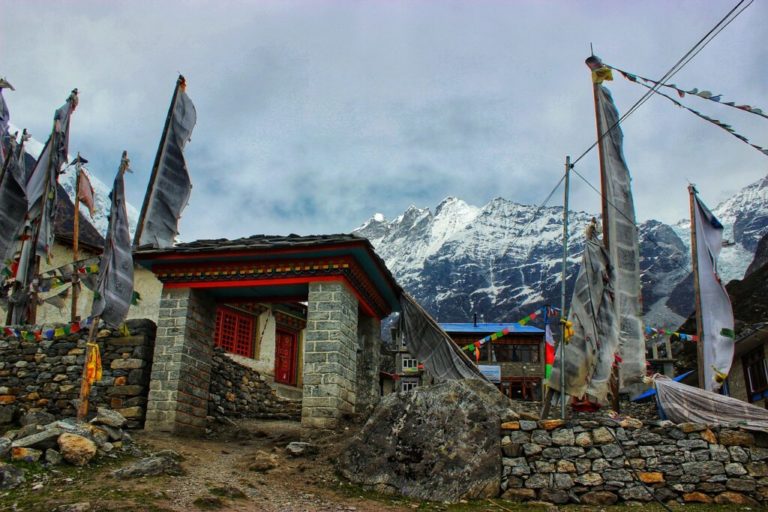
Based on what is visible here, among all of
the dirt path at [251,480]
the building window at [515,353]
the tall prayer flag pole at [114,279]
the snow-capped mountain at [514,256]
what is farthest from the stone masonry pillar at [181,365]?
the snow-capped mountain at [514,256]

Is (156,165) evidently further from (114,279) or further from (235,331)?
(235,331)

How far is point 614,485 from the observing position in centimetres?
872

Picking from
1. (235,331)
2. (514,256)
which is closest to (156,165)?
(235,331)

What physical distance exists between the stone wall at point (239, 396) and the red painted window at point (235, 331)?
18.5 feet

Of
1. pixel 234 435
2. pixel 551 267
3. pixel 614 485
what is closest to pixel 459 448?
pixel 614 485

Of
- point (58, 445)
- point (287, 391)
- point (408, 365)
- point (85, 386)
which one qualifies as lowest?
point (58, 445)

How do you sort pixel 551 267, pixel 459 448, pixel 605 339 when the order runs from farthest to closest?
pixel 551 267 < pixel 605 339 < pixel 459 448

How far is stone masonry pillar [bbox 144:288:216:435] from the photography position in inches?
479

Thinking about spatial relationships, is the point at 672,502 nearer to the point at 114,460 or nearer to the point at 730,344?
the point at 730,344

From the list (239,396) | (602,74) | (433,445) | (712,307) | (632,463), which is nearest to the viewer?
(632,463)

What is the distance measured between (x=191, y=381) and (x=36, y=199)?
5410 mm

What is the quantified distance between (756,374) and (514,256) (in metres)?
116

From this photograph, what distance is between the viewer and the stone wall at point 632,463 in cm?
860

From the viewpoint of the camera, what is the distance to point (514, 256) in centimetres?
13775
